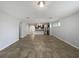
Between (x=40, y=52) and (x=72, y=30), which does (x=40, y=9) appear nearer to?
(x=40, y=52)

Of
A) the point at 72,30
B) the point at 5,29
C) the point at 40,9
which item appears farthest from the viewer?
the point at 72,30

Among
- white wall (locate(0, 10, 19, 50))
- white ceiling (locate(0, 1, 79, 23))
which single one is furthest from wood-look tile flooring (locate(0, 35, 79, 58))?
white ceiling (locate(0, 1, 79, 23))

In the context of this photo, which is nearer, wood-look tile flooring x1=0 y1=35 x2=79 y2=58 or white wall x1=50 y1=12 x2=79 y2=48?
wood-look tile flooring x1=0 y1=35 x2=79 y2=58

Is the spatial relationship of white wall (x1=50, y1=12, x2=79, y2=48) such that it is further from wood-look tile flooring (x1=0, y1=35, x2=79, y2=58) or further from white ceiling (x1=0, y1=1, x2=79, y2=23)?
white ceiling (x1=0, y1=1, x2=79, y2=23)

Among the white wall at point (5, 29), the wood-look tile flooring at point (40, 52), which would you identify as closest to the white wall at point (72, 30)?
the wood-look tile flooring at point (40, 52)

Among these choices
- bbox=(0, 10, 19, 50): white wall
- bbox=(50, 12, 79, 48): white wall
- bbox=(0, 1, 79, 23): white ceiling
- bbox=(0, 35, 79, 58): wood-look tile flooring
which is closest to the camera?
bbox=(0, 1, 79, 23): white ceiling

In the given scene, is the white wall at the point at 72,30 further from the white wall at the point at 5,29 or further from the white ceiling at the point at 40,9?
the white wall at the point at 5,29

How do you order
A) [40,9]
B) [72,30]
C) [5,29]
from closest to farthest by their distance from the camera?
[40,9]
[5,29]
[72,30]

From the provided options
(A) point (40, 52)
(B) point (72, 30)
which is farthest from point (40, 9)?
(B) point (72, 30)

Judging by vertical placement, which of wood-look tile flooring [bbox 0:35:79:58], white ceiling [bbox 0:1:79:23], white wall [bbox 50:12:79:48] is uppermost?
white ceiling [bbox 0:1:79:23]

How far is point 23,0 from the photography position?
12.0ft

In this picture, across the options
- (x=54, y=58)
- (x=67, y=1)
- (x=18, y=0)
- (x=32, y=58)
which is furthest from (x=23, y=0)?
(x=54, y=58)

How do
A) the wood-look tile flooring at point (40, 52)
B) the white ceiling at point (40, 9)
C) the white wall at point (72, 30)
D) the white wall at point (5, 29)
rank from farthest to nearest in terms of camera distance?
the white wall at point (72, 30)
the white wall at point (5, 29)
the wood-look tile flooring at point (40, 52)
the white ceiling at point (40, 9)

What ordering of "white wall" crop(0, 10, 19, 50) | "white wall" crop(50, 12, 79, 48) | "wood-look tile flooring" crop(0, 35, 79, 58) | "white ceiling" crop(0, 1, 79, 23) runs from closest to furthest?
"white ceiling" crop(0, 1, 79, 23) < "wood-look tile flooring" crop(0, 35, 79, 58) < "white wall" crop(0, 10, 19, 50) < "white wall" crop(50, 12, 79, 48)
